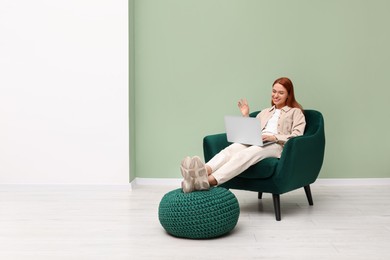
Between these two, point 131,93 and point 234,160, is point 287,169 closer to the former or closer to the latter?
point 234,160

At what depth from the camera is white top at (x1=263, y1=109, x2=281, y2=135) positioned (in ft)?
14.8

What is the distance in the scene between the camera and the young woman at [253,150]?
11.7ft

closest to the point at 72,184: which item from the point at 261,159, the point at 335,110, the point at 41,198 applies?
the point at 41,198

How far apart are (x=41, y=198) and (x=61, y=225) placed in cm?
121

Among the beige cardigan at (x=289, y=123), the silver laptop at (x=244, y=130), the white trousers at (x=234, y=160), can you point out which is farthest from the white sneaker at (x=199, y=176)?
the beige cardigan at (x=289, y=123)

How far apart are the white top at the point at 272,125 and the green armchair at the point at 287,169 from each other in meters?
0.31

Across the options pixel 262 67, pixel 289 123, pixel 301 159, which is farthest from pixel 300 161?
pixel 262 67

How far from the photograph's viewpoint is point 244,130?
4.20 metres

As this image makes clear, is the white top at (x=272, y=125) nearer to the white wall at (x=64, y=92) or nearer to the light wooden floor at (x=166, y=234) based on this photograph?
the light wooden floor at (x=166, y=234)

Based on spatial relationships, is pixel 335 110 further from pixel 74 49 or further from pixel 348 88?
pixel 74 49

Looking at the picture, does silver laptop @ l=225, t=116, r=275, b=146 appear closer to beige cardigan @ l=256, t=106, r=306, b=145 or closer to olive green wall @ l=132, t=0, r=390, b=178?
beige cardigan @ l=256, t=106, r=306, b=145

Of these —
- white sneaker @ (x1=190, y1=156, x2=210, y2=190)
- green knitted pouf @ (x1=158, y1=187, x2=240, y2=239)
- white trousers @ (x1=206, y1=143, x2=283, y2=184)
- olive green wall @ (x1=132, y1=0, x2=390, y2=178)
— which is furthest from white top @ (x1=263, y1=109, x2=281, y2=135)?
green knitted pouf @ (x1=158, y1=187, x2=240, y2=239)

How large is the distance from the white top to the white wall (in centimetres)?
148

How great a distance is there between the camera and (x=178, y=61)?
5.52 meters
